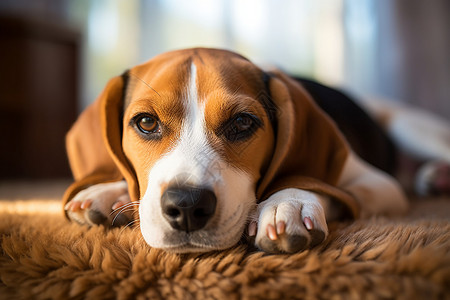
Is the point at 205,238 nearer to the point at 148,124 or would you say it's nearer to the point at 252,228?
the point at 252,228

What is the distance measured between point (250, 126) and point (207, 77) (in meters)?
0.28

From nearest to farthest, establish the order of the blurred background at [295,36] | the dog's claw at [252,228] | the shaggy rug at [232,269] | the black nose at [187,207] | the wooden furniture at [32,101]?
the shaggy rug at [232,269] → the black nose at [187,207] → the dog's claw at [252,228] → the wooden furniture at [32,101] → the blurred background at [295,36]

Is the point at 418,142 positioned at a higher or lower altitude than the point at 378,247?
lower

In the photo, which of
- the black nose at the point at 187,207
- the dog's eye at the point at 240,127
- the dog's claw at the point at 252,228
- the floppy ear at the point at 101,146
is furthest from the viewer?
the floppy ear at the point at 101,146

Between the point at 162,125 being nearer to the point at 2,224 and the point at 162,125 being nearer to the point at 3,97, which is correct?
the point at 2,224

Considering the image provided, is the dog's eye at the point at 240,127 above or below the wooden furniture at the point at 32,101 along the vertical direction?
above

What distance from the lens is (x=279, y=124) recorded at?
5.91 feet

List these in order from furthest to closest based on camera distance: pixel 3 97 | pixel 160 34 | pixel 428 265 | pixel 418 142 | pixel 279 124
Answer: pixel 160 34
pixel 3 97
pixel 418 142
pixel 279 124
pixel 428 265

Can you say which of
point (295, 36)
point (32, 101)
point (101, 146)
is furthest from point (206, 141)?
point (295, 36)

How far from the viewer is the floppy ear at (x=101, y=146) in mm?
1793

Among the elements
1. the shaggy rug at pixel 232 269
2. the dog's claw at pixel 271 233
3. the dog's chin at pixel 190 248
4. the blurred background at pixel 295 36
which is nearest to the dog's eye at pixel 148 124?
the shaggy rug at pixel 232 269

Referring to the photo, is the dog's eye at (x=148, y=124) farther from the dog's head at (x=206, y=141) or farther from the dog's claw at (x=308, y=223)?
the dog's claw at (x=308, y=223)

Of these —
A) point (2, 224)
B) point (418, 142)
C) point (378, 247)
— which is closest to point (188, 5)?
point (418, 142)

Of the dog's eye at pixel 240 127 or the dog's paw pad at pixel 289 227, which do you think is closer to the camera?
the dog's paw pad at pixel 289 227
